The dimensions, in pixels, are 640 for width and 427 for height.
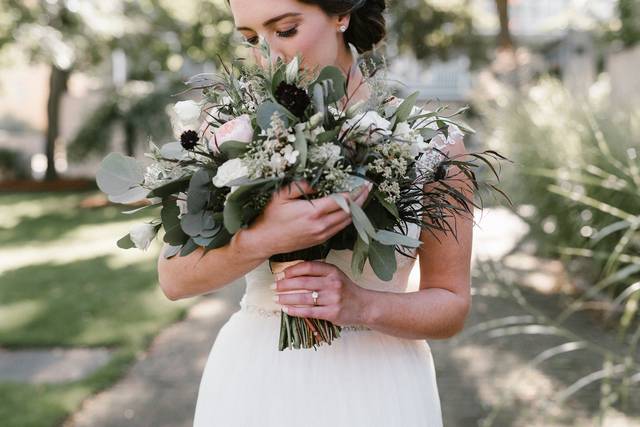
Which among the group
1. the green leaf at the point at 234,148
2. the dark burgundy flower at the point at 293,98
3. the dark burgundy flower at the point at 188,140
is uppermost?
the dark burgundy flower at the point at 293,98

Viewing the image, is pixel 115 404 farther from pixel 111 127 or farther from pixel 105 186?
pixel 111 127

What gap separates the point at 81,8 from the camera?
51.6ft

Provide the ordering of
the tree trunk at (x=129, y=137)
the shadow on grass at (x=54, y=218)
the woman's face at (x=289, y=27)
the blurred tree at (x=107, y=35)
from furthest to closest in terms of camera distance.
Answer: the tree trunk at (x=129, y=137) → the blurred tree at (x=107, y=35) → the shadow on grass at (x=54, y=218) → the woman's face at (x=289, y=27)

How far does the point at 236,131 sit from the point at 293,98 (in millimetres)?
135

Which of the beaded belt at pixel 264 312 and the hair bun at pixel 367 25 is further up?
the hair bun at pixel 367 25

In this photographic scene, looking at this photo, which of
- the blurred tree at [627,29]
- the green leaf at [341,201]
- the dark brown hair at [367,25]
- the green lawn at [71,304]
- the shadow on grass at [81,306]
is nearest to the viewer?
the green leaf at [341,201]

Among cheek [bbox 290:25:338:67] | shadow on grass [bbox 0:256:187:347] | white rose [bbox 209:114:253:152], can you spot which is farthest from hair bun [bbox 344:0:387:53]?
shadow on grass [bbox 0:256:187:347]

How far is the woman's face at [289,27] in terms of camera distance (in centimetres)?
173

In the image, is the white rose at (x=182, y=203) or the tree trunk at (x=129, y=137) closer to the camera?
the white rose at (x=182, y=203)

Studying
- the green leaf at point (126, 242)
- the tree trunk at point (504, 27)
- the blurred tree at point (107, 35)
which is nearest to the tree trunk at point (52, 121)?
the blurred tree at point (107, 35)

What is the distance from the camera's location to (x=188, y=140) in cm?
152

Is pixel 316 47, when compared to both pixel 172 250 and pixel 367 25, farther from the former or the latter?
pixel 172 250

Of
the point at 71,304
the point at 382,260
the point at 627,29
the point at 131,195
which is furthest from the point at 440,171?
the point at 627,29

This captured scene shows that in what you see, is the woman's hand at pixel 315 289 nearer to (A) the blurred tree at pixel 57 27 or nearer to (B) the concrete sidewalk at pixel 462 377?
(B) the concrete sidewalk at pixel 462 377
